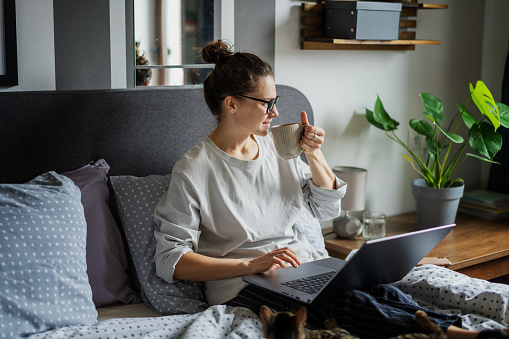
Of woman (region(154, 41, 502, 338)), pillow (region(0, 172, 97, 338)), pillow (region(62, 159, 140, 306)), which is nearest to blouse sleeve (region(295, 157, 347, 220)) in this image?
woman (region(154, 41, 502, 338))

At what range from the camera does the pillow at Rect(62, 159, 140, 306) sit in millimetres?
1917

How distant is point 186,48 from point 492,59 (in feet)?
6.10

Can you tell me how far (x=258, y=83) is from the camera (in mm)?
1987

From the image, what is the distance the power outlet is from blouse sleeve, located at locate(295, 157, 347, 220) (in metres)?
1.23

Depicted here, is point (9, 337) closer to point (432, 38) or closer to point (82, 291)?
point (82, 291)

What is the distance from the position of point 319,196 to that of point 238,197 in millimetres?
297

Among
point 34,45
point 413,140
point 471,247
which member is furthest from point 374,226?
point 34,45

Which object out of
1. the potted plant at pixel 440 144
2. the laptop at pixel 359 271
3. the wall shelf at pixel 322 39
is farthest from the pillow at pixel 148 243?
the potted plant at pixel 440 144

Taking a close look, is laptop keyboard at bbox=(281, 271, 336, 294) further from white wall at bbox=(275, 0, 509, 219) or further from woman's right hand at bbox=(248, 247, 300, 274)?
white wall at bbox=(275, 0, 509, 219)

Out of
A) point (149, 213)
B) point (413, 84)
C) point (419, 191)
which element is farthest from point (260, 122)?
point (413, 84)

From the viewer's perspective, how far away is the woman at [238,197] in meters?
1.84

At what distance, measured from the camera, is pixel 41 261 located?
1.66 metres

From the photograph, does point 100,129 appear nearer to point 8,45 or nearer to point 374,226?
point 8,45

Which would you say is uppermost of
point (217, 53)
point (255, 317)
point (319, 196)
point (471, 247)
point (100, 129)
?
point (217, 53)
